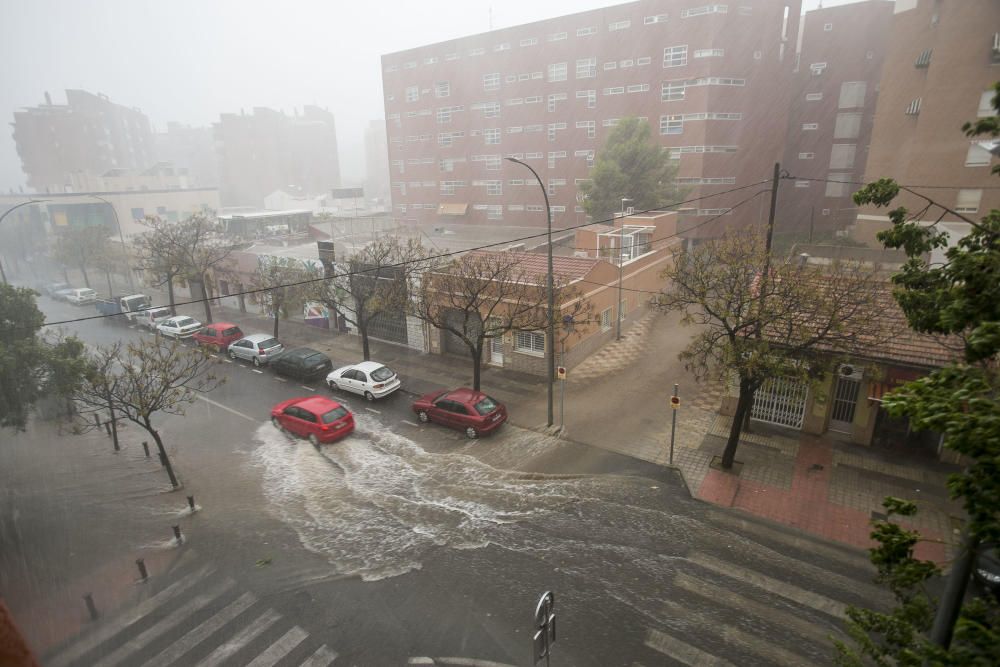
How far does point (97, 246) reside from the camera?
39.9 metres

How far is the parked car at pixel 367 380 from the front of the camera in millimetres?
18125

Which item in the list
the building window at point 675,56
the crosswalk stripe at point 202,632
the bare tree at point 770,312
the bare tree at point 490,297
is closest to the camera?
the crosswalk stripe at point 202,632

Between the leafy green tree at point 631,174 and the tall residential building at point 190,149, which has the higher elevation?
the tall residential building at point 190,149

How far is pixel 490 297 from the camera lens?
17922 millimetres

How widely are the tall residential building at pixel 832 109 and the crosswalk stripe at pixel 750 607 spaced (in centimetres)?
4171

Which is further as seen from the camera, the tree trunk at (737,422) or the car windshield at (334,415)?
the car windshield at (334,415)

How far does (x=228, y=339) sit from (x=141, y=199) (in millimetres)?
48017

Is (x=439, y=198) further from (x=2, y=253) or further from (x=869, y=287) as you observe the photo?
(x=869, y=287)

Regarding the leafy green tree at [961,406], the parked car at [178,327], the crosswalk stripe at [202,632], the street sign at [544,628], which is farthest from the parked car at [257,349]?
the leafy green tree at [961,406]

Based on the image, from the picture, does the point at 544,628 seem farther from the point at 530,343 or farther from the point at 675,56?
the point at 675,56

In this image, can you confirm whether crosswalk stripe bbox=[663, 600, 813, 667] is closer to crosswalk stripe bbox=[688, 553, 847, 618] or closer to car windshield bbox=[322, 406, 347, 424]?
crosswalk stripe bbox=[688, 553, 847, 618]

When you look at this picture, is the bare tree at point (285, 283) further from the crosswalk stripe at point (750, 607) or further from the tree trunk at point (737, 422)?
the crosswalk stripe at point (750, 607)

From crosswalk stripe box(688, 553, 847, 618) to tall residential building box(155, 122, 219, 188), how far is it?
14263 centimetres

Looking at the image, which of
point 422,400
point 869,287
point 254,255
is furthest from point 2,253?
point 869,287
